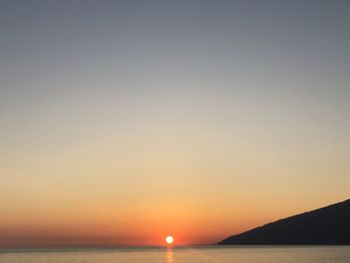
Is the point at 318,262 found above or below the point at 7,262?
below

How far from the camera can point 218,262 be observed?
14275 cm

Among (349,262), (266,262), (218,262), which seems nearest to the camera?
(349,262)

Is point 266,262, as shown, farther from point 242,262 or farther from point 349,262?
point 349,262

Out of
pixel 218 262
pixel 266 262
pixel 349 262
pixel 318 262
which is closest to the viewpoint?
pixel 349 262

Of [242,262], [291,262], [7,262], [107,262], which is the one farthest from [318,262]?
[7,262]

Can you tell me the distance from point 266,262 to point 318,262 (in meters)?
15.0

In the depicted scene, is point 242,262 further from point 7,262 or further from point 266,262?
point 7,262

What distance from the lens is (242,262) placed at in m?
138

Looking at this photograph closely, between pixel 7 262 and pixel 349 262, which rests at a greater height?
pixel 7 262

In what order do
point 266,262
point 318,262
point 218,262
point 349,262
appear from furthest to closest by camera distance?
point 218,262 → point 266,262 → point 318,262 → point 349,262

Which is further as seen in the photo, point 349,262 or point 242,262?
point 242,262

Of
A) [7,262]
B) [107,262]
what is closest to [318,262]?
[107,262]

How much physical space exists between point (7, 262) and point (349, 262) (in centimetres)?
10437

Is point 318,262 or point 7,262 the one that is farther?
point 7,262
